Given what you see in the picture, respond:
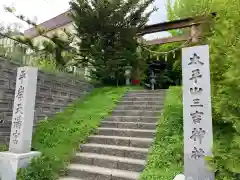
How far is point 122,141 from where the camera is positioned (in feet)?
17.4

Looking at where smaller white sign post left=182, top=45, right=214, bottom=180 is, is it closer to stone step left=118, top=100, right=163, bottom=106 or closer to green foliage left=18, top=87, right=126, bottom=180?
green foliage left=18, top=87, right=126, bottom=180

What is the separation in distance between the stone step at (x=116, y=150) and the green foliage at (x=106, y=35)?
488 cm

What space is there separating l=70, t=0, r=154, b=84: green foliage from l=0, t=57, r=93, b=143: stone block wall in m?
1.31

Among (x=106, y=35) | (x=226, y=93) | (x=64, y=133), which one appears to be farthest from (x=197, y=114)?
(x=106, y=35)

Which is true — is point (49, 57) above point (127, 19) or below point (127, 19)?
below

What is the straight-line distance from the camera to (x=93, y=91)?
A: 926cm

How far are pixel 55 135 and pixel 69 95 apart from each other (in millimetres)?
2285

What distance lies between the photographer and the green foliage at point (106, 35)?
9695 millimetres

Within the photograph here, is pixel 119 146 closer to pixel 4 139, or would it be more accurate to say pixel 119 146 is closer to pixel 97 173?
pixel 97 173

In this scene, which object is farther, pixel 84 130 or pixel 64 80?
pixel 64 80

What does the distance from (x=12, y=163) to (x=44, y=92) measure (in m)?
2.72

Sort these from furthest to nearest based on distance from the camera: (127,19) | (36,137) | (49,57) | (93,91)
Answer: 1. (127,19)
2. (93,91)
3. (49,57)
4. (36,137)

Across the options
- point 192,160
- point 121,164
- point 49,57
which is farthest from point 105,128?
point 49,57

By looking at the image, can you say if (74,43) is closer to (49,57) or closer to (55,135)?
(49,57)
